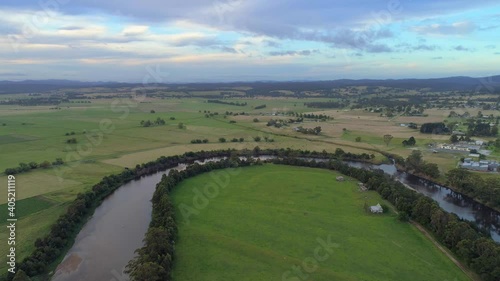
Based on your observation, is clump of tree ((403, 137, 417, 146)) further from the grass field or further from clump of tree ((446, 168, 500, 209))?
the grass field

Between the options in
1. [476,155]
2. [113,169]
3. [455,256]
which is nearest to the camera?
[455,256]

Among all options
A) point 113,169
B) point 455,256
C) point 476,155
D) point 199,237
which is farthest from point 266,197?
point 476,155

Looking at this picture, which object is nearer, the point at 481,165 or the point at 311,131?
the point at 481,165

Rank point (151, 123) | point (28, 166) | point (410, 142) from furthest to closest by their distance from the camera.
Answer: point (151, 123) < point (410, 142) < point (28, 166)

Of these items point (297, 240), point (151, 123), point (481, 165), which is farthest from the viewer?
point (151, 123)

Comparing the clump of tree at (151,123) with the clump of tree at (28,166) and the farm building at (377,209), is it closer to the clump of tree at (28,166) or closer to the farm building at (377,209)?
the clump of tree at (28,166)

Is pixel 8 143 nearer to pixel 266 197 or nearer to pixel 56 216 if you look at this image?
pixel 56 216

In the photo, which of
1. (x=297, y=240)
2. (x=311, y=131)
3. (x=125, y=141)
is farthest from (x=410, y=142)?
(x=125, y=141)

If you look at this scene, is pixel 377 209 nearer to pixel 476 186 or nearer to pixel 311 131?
pixel 476 186
